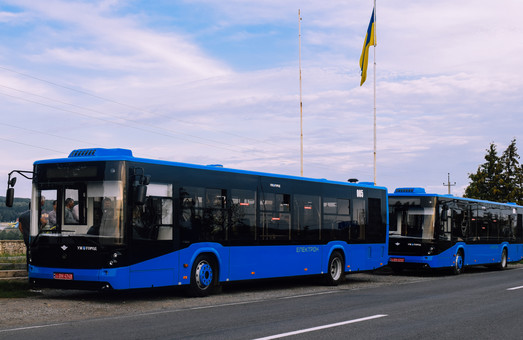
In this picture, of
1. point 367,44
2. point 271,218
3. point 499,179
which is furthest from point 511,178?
point 271,218

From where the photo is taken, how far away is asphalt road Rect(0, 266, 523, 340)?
31.7 ft

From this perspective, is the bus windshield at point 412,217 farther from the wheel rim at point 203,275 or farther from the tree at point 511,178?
the tree at point 511,178

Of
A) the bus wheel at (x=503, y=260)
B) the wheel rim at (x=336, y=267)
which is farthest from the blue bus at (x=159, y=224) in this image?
the bus wheel at (x=503, y=260)

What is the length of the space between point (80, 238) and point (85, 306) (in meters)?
1.30

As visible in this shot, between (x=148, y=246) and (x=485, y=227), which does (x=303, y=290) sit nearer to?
(x=148, y=246)

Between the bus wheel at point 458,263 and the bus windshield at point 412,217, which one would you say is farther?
the bus wheel at point 458,263

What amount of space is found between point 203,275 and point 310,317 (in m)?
4.37

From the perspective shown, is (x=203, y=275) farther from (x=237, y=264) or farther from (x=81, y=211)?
(x=81, y=211)

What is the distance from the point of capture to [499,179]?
64.7 metres

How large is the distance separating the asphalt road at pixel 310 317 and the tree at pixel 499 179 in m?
49.2

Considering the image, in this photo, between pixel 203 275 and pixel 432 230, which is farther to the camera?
pixel 432 230

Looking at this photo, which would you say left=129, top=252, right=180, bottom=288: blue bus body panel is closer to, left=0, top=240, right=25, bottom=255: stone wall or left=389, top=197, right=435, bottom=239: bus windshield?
left=389, top=197, right=435, bottom=239: bus windshield

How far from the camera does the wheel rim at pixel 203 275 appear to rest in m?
15.4

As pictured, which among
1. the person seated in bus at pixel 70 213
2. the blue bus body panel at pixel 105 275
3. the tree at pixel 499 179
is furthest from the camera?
the tree at pixel 499 179
